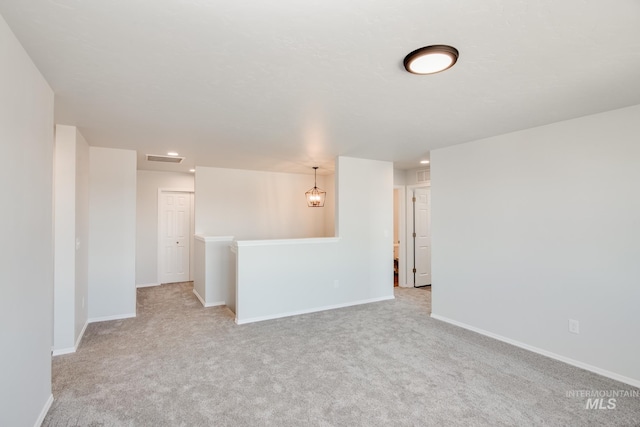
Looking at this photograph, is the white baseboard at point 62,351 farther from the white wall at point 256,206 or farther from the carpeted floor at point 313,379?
the white wall at point 256,206

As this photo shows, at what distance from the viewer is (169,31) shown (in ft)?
5.20

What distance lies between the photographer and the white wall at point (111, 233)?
4.09m

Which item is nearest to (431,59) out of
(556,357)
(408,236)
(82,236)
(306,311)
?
(556,357)

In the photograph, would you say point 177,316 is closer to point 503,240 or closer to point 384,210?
point 384,210

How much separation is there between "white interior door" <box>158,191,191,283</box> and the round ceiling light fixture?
6.02m

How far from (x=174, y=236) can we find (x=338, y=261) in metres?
3.92

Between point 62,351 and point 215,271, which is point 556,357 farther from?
point 62,351

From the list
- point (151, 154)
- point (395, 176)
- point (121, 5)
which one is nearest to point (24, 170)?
point (121, 5)

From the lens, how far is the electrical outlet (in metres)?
2.91

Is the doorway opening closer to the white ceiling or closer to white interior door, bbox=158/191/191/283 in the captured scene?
the white ceiling

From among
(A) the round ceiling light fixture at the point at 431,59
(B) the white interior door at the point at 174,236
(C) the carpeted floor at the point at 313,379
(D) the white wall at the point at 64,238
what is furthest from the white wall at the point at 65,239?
(A) the round ceiling light fixture at the point at 431,59

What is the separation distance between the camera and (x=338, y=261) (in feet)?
15.8

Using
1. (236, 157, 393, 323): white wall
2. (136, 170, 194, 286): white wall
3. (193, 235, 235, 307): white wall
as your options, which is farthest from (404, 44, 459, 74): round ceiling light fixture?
(136, 170, 194, 286): white wall

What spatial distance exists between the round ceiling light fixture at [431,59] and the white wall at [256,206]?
4633 mm
